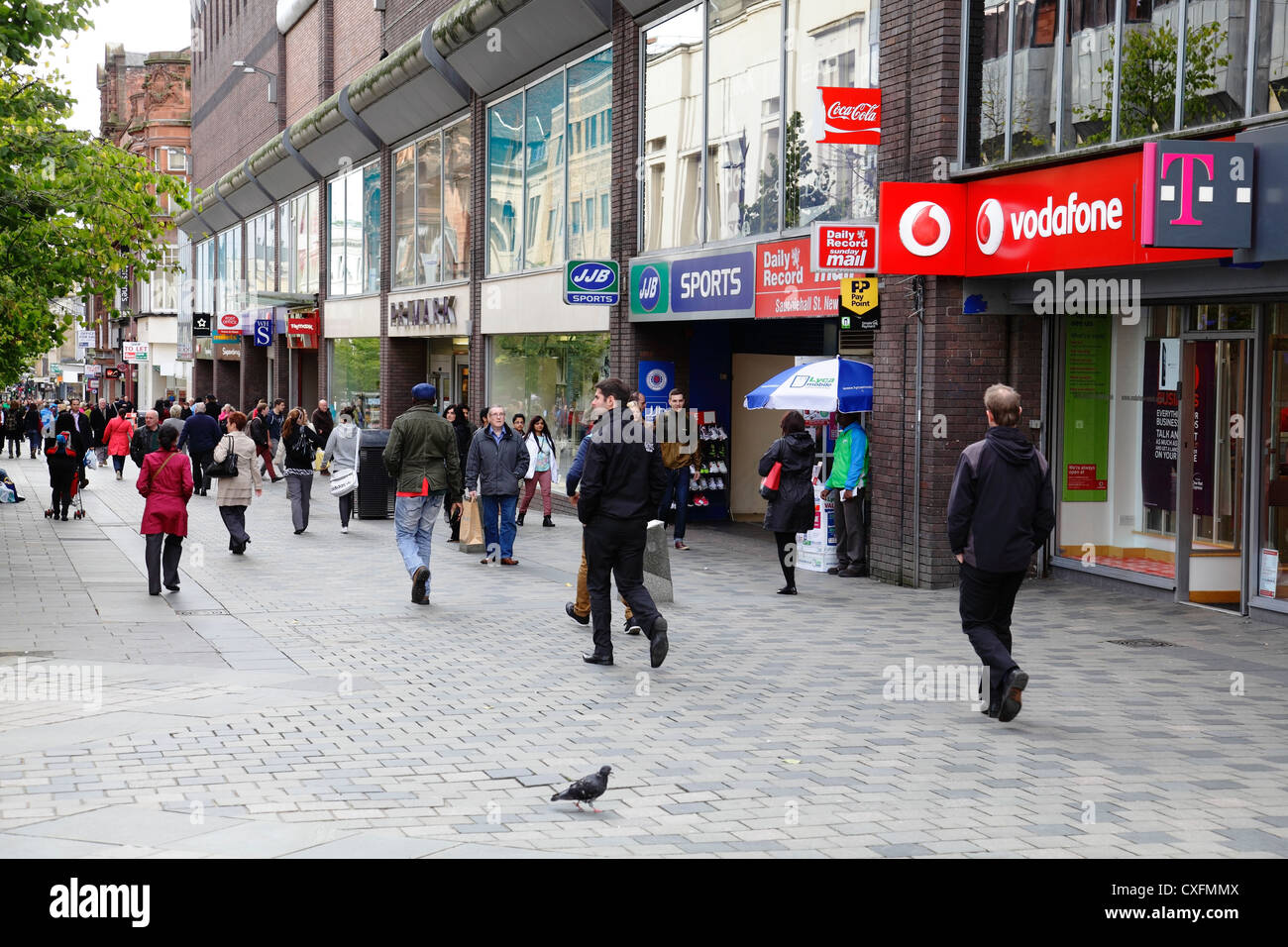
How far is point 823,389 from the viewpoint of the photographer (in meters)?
14.5

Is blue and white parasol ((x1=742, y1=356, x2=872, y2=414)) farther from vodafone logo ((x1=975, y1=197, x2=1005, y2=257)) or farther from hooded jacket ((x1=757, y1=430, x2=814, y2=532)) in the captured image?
vodafone logo ((x1=975, y1=197, x2=1005, y2=257))

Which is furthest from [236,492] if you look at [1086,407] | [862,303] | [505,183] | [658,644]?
[505,183]

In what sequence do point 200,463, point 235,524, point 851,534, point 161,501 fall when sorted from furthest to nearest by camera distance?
point 200,463, point 235,524, point 851,534, point 161,501

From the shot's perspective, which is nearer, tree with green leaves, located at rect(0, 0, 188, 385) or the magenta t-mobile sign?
the magenta t-mobile sign

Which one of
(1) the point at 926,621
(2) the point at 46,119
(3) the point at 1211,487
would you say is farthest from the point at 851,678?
(2) the point at 46,119

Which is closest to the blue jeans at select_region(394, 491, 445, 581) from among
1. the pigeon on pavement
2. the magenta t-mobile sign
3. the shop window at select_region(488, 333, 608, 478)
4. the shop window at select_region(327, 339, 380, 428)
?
the magenta t-mobile sign

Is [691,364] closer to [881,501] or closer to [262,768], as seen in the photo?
[881,501]

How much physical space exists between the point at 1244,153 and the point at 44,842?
342 inches

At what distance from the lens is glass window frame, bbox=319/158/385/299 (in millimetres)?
34188

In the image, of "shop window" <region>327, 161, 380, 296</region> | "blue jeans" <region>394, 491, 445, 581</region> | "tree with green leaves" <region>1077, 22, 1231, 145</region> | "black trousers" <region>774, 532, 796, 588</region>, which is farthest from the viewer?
"shop window" <region>327, 161, 380, 296</region>

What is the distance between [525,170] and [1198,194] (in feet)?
52.5

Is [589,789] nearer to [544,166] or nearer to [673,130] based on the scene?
[673,130]

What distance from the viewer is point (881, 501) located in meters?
14.4

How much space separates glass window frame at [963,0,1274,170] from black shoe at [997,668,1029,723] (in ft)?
16.5
